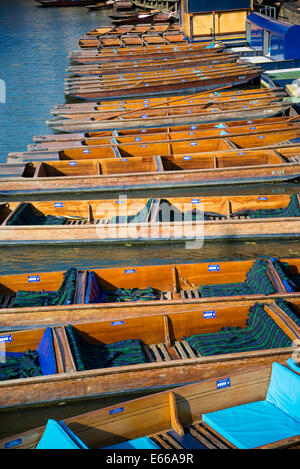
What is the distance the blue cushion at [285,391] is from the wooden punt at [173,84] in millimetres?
18921

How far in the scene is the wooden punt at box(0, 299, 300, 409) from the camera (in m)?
7.32

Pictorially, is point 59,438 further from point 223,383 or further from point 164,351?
point 164,351

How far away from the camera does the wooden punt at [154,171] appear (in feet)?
47.1

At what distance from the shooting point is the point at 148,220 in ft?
39.1

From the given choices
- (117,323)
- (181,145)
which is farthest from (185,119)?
(117,323)

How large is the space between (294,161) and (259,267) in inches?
254

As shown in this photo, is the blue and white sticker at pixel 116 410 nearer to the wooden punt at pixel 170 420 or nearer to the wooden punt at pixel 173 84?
the wooden punt at pixel 170 420

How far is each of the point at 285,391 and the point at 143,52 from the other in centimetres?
2690

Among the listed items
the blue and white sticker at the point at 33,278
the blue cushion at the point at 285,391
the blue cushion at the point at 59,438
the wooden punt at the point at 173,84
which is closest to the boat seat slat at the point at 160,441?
the blue cushion at the point at 59,438

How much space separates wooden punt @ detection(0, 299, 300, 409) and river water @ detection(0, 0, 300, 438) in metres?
0.39

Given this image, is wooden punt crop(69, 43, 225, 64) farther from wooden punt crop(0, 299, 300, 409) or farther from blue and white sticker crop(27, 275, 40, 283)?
wooden punt crop(0, 299, 300, 409)

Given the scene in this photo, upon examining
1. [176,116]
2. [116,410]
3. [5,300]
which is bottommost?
[5,300]

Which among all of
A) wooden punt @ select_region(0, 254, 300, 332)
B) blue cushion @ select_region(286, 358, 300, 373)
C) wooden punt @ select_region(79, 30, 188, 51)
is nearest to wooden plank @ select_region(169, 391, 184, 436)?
blue cushion @ select_region(286, 358, 300, 373)

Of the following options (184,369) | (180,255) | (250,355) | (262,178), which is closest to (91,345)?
(184,369)
